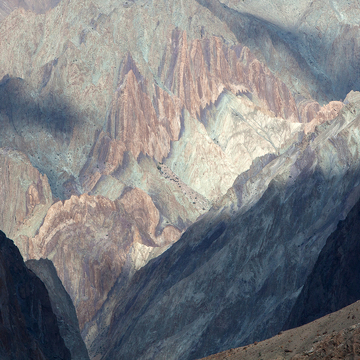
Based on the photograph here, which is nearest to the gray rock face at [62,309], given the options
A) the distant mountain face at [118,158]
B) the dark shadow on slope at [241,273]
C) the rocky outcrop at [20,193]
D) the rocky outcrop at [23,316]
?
the dark shadow on slope at [241,273]

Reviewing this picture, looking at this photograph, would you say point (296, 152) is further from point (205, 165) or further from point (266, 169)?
point (205, 165)

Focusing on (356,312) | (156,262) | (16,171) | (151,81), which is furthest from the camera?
(151,81)

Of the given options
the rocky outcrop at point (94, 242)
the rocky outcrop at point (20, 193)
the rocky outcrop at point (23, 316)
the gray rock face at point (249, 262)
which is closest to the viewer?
the rocky outcrop at point (23, 316)

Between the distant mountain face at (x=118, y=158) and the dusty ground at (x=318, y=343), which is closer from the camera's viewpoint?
the dusty ground at (x=318, y=343)

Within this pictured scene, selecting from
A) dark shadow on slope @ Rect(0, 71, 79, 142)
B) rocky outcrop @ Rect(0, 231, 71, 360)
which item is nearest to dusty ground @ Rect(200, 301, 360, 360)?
rocky outcrop @ Rect(0, 231, 71, 360)

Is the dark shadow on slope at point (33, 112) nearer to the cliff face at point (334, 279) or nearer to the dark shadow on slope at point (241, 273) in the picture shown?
the dark shadow on slope at point (241, 273)

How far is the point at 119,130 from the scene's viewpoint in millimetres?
180000

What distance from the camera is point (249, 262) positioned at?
89250 millimetres

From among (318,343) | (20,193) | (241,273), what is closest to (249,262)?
(241,273)

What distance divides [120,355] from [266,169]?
29934 mm

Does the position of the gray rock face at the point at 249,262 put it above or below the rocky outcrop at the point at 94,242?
above

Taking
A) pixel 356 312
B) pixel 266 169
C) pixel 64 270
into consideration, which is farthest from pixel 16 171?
pixel 356 312

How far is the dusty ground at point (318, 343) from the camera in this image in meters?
32.2

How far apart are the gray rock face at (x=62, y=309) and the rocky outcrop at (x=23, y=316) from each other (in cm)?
1561
